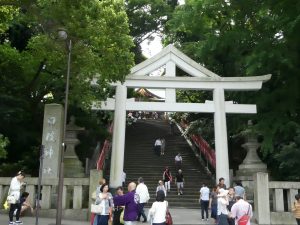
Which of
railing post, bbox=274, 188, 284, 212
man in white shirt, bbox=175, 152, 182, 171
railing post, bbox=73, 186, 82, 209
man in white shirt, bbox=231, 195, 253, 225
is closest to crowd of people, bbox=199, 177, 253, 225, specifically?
man in white shirt, bbox=231, 195, 253, 225

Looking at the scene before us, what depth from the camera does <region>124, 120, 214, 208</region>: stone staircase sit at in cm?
1966

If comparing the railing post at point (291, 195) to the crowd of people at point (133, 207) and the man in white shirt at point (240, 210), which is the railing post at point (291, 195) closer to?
the crowd of people at point (133, 207)

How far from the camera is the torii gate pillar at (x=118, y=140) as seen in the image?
16953 mm

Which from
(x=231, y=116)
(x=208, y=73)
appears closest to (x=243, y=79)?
(x=208, y=73)

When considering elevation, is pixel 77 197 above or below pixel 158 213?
above

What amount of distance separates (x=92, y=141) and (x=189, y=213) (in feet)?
32.1

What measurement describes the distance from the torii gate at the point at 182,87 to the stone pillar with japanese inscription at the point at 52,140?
230 cm

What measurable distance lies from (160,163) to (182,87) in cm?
719

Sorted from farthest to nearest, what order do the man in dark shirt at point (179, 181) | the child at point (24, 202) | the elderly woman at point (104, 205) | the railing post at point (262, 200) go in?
the man in dark shirt at point (179, 181) → the railing post at point (262, 200) → the child at point (24, 202) → the elderly woman at point (104, 205)

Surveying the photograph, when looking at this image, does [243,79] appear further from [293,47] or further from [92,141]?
[92,141]

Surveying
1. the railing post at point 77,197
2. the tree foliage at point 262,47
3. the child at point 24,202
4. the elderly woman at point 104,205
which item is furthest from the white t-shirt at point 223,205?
the tree foliage at point 262,47

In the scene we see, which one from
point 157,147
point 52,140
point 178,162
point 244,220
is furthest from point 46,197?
point 157,147

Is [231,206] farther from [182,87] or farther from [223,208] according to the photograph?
[182,87]

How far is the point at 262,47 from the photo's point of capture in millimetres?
16359
